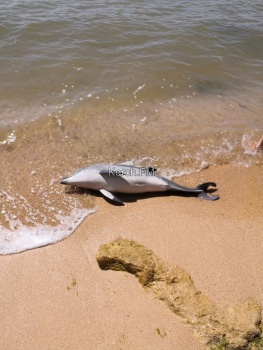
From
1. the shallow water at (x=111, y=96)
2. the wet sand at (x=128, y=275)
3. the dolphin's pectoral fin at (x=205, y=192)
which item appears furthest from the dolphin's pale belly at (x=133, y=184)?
the dolphin's pectoral fin at (x=205, y=192)

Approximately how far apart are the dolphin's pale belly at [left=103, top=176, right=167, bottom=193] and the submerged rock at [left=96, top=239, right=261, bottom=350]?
1.56 meters

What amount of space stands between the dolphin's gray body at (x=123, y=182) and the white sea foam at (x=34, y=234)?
57 centimetres

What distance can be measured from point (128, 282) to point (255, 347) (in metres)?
1.63

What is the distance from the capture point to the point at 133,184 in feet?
19.2

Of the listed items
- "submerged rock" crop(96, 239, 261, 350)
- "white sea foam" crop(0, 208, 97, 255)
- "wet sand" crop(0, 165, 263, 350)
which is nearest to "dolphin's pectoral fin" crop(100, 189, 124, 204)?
"wet sand" crop(0, 165, 263, 350)

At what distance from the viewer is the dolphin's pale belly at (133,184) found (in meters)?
5.86

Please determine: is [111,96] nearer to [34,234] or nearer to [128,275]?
[34,234]

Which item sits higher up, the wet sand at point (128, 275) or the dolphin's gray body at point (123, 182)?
the dolphin's gray body at point (123, 182)

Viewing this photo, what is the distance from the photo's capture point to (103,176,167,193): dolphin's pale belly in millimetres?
5855

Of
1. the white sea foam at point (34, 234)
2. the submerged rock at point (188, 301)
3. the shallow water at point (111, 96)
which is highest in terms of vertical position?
the shallow water at point (111, 96)

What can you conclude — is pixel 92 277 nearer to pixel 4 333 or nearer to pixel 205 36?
pixel 4 333

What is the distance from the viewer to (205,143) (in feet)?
24.2

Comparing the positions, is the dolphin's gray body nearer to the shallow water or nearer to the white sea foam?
the shallow water

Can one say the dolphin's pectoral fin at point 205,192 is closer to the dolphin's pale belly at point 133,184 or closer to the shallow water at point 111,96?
the dolphin's pale belly at point 133,184
